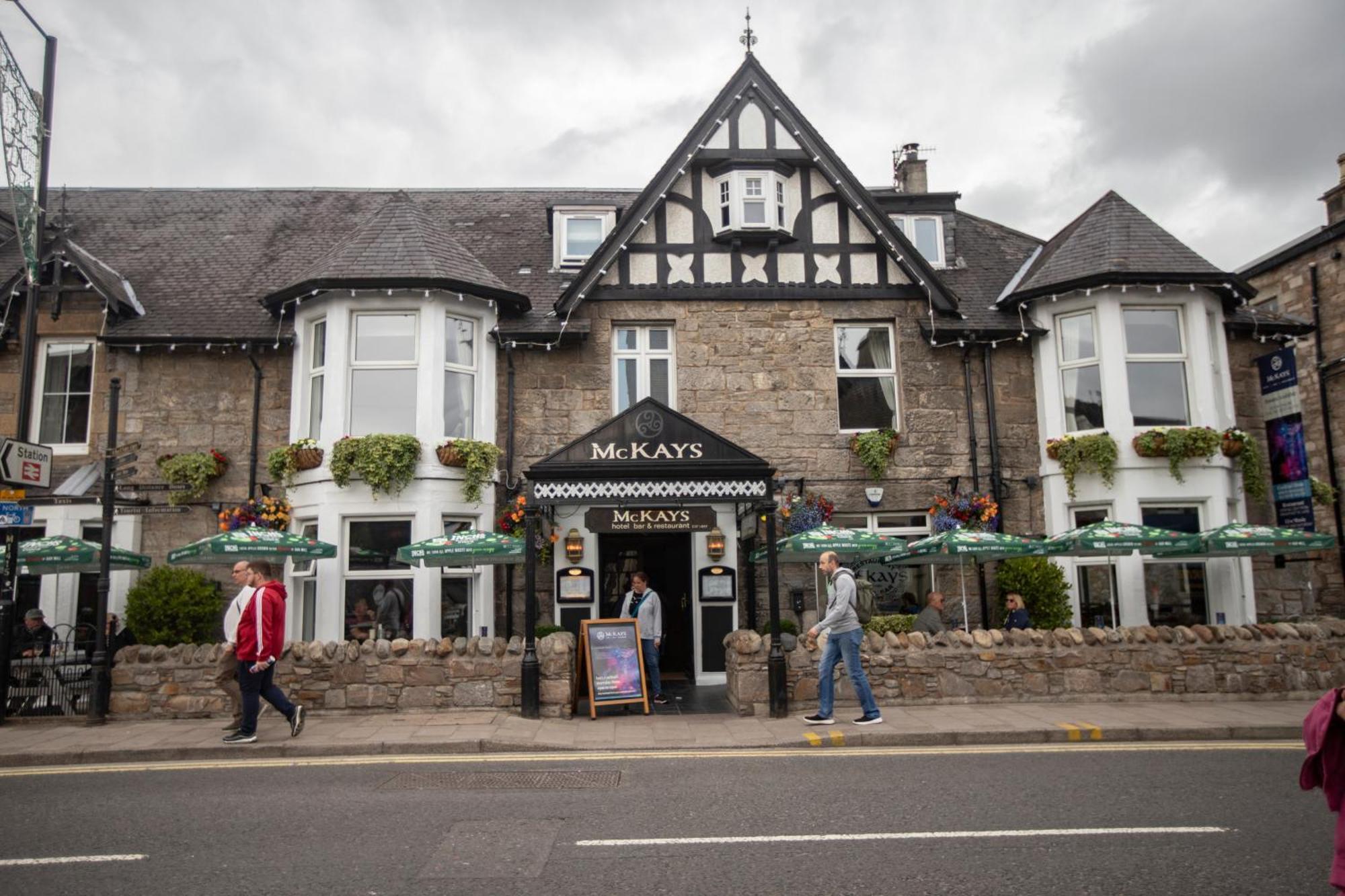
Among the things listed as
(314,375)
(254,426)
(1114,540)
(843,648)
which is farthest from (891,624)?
(254,426)

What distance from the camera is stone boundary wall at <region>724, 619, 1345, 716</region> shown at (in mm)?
11977

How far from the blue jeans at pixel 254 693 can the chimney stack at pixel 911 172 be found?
A: 54.0ft

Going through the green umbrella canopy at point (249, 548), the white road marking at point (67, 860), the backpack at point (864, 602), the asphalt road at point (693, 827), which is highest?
the green umbrella canopy at point (249, 548)

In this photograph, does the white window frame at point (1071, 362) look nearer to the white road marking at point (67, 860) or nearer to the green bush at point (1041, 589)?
the green bush at point (1041, 589)

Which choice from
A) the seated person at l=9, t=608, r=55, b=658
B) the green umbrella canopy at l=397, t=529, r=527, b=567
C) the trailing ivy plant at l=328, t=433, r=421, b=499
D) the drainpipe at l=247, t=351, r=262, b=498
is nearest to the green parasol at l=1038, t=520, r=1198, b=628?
the green umbrella canopy at l=397, t=529, r=527, b=567

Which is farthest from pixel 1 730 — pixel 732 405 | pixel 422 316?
pixel 732 405

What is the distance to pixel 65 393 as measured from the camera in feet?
52.0

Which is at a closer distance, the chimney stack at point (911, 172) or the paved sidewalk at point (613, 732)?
the paved sidewalk at point (613, 732)

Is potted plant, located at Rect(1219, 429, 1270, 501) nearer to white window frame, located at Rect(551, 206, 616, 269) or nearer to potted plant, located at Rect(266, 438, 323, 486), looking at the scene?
white window frame, located at Rect(551, 206, 616, 269)

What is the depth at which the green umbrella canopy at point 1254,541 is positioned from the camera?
13.0 m

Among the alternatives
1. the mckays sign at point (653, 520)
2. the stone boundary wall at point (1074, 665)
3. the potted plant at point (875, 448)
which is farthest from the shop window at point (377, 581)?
the potted plant at point (875, 448)

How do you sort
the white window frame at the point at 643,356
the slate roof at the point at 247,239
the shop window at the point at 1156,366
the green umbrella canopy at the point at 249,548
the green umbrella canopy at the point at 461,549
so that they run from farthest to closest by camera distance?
the slate roof at the point at 247,239
the white window frame at the point at 643,356
the shop window at the point at 1156,366
the green umbrella canopy at the point at 461,549
the green umbrella canopy at the point at 249,548

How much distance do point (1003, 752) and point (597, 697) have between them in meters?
4.83

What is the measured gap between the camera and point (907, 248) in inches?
635
